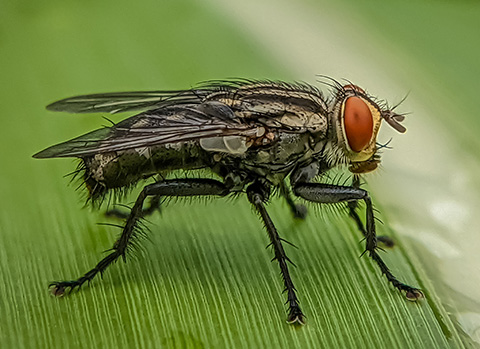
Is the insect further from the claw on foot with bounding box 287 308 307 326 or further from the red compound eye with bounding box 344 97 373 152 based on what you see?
the claw on foot with bounding box 287 308 307 326

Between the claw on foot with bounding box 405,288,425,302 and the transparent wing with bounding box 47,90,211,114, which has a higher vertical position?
the transparent wing with bounding box 47,90,211,114

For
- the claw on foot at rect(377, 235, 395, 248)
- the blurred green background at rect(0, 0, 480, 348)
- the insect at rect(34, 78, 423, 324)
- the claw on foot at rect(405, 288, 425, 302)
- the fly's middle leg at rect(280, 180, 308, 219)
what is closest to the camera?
the blurred green background at rect(0, 0, 480, 348)

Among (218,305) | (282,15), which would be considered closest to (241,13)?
(282,15)

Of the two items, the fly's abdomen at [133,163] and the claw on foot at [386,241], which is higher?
the fly's abdomen at [133,163]

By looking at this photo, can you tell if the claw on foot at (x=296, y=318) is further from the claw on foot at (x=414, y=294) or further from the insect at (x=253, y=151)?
the claw on foot at (x=414, y=294)

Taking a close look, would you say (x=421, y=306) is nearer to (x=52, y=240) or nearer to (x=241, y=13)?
(x=52, y=240)

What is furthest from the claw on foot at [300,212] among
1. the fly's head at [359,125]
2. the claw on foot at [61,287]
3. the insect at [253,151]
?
the claw on foot at [61,287]

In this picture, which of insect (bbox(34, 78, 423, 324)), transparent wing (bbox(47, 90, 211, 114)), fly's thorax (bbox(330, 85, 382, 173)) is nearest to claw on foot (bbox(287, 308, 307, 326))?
insect (bbox(34, 78, 423, 324))

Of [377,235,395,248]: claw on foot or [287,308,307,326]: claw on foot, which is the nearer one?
[287,308,307,326]: claw on foot

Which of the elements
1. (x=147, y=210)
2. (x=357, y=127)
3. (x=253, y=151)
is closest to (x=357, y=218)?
(x=357, y=127)
